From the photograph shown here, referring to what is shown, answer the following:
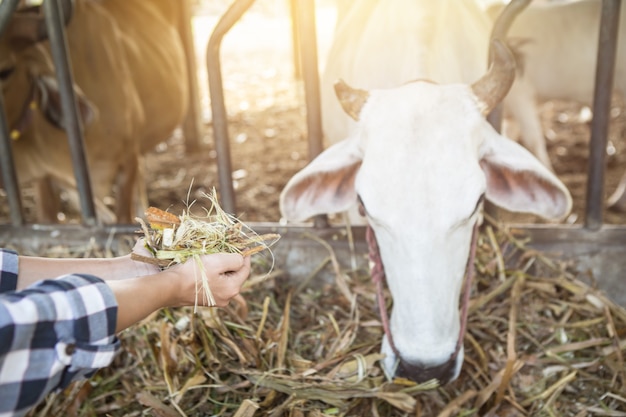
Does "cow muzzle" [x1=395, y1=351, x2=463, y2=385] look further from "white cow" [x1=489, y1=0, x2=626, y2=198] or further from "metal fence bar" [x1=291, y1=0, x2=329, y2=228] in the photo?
"white cow" [x1=489, y1=0, x2=626, y2=198]

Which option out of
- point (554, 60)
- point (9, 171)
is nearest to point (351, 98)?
point (9, 171)

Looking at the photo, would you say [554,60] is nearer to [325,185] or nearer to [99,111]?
[99,111]

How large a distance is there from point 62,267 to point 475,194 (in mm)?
1024

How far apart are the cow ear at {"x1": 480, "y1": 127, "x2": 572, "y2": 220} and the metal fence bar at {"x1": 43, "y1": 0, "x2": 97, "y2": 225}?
162cm

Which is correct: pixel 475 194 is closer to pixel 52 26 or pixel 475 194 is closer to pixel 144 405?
pixel 144 405

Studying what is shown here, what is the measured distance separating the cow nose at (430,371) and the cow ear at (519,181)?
1.82ft

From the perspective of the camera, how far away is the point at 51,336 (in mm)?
1101

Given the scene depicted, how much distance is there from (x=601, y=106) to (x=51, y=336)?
1.92 metres

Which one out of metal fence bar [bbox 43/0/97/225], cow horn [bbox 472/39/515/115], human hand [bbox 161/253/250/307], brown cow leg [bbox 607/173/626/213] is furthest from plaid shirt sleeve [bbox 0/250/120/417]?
brown cow leg [bbox 607/173/626/213]

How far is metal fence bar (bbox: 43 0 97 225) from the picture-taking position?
251 centimetres

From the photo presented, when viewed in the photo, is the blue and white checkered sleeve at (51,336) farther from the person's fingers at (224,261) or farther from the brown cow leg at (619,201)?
the brown cow leg at (619,201)

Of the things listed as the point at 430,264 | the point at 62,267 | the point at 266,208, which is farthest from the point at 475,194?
the point at 266,208

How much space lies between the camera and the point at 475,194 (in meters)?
1.71

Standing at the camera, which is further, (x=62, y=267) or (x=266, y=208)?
(x=266, y=208)
